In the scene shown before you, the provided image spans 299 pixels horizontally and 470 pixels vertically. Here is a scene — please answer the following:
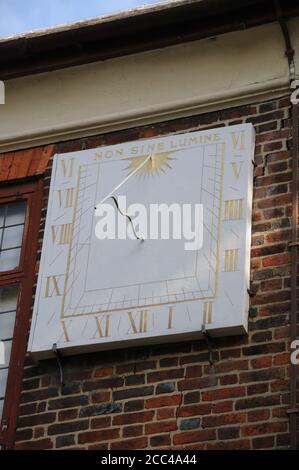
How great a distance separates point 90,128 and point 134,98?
1.25ft

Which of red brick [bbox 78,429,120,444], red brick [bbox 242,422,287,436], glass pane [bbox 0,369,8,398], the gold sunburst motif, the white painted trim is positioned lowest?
→ red brick [bbox 242,422,287,436]

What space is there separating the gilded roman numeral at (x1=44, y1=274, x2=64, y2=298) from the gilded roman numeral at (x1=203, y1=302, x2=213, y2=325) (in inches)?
41.8

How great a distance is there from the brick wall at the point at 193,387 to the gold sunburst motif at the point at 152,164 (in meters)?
0.69

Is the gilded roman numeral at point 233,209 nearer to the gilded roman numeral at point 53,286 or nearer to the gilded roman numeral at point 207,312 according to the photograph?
the gilded roman numeral at point 207,312

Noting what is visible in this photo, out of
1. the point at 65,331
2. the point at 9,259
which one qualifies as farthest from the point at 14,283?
the point at 65,331

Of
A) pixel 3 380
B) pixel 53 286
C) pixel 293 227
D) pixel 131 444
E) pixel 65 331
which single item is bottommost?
pixel 131 444

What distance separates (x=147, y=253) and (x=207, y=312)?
0.71 m

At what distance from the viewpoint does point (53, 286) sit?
428 inches

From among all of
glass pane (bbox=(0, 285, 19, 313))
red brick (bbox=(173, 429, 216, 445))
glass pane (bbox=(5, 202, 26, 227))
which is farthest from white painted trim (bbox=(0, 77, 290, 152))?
red brick (bbox=(173, 429, 216, 445))

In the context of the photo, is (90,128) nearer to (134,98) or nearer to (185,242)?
(134,98)

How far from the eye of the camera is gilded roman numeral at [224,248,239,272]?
10438 mm

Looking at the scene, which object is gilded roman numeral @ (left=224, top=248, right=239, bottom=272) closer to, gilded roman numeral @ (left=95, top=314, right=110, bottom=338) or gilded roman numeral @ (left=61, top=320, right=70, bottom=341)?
gilded roman numeral @ (left=95, top=314, right=110, bottom=338)

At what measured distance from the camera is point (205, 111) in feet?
37.5

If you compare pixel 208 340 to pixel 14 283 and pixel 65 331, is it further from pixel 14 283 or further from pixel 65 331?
pixel 14 283
